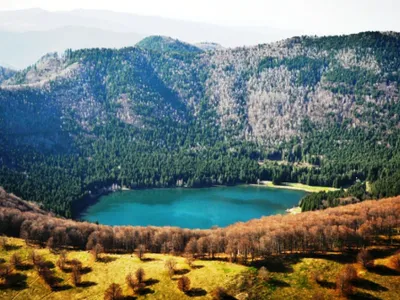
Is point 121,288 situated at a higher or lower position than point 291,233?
lower

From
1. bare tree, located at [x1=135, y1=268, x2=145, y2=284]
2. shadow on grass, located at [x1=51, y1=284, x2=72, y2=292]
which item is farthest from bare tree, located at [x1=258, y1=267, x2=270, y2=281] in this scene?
shadow on grass, located at [x1=51, y1=284, x2=72, y2=292]

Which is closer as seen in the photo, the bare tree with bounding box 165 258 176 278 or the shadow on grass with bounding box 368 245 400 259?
the bare tree with bounding box 165 258 176 278

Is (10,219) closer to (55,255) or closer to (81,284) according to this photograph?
(55,255)

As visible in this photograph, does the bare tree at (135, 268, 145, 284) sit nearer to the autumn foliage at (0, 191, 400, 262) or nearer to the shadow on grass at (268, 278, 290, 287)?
the autumn foliage at (0, 191, 400, 262)

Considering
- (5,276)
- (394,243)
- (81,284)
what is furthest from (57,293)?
(394,243)

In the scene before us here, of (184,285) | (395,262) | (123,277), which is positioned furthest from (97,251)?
(395,262)

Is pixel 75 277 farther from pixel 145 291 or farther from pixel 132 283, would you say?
pixel 145 291

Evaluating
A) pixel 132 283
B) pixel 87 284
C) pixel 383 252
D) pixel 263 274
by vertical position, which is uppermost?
pixel 383 252
